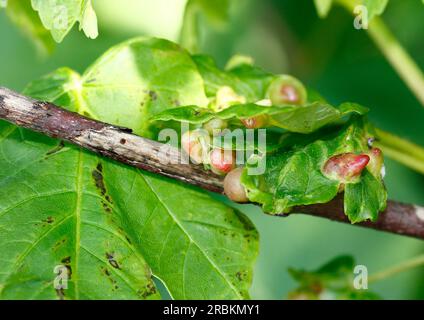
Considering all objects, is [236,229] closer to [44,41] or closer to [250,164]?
[250,164]

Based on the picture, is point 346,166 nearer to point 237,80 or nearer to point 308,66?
point 237,80

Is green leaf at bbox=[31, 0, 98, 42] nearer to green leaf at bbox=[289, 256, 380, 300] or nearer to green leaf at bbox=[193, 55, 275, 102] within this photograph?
green leaf at bbox=[193, 55, 275, 102]

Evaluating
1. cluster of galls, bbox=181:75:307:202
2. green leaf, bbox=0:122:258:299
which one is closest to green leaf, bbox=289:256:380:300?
green leaf, bbox=0:122:258:299

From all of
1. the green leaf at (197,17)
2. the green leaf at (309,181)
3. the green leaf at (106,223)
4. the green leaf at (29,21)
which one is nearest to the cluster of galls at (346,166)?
the green leaf at (309,181)

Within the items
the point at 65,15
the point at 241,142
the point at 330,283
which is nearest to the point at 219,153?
the point at 241,142

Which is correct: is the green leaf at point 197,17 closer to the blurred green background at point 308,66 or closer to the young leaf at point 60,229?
the blurred green background at point 308,66

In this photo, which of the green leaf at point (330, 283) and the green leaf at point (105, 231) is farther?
the green leaf at point (330, 283)
